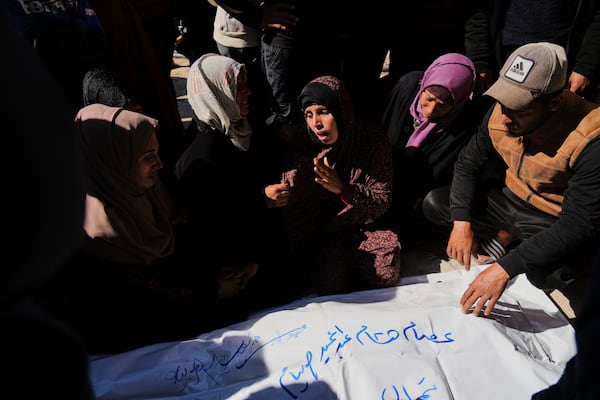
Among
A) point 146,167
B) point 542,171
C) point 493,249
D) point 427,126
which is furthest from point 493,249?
point 146,167

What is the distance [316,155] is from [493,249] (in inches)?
38.4

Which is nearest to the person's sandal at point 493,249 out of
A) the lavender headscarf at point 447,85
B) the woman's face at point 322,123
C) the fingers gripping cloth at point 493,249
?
the fingers gripping cloth at point 493,249

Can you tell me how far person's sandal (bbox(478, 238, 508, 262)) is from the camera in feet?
6.94

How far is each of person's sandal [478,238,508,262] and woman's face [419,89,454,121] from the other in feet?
2.17

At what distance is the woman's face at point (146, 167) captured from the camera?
1460 mm

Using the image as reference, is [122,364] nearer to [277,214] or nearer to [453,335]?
[277,214]

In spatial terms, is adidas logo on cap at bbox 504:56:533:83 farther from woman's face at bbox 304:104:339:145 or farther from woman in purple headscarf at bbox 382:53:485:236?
woman's face at bbox 304:104:339:145

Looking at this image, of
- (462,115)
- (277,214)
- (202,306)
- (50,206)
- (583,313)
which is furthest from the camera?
(462,115)

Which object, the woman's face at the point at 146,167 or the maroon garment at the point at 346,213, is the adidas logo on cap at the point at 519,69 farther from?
the woman's face at the point at 146,167

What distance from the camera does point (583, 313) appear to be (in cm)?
67

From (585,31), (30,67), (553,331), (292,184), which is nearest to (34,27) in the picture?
(292,184)

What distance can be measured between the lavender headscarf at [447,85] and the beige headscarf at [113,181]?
1.31m

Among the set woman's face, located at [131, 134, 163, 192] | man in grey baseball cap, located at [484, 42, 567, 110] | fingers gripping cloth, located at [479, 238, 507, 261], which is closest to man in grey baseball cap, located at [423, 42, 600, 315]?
man in grey baseball cap, located at [484, 42, 567, 110]

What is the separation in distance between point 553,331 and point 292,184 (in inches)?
44.9
